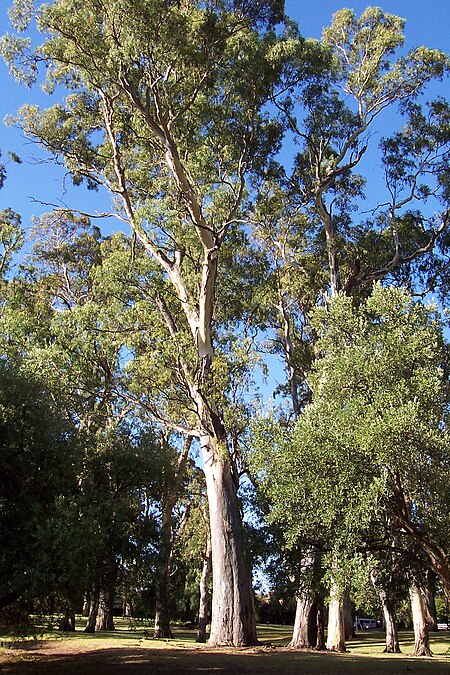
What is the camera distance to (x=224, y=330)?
22.0m

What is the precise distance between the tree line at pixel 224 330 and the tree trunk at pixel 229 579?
0.05 m

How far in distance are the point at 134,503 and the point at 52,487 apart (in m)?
3.10

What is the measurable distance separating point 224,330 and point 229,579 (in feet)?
29.4

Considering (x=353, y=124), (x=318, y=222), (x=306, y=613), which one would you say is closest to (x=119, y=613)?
(x=306, y=613)

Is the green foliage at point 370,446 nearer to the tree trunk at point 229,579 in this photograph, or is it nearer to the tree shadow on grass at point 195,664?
the tree shadow on grass at point 195,664

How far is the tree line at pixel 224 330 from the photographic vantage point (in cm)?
1112

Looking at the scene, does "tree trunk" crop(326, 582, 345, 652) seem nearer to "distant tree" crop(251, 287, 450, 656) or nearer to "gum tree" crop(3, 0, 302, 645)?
"gum tree" crop(3, 0, 302, 645)

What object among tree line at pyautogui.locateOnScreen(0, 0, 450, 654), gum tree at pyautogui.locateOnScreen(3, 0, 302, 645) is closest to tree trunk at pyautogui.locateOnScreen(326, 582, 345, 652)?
tree line at pyautogui.locateOnScreen(0, 0, 450, 654)

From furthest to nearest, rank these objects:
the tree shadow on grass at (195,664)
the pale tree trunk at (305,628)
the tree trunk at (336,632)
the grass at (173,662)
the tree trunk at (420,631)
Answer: the tree trunk at (420,631)
the pale tree trunk at (305,628)
the tree trunk at (336,632)
the grass at (173,662)
the tree shadow on grass at (195,664)

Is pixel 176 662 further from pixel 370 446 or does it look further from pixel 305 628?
pixel 305 628

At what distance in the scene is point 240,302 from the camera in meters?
22.4

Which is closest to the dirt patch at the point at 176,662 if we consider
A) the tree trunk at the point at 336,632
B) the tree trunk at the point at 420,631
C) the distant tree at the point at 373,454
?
the distant tree at the point at 373,454

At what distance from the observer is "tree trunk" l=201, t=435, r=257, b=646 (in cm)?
1584

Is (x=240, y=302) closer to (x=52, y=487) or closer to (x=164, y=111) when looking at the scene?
(x=164, y=111)
